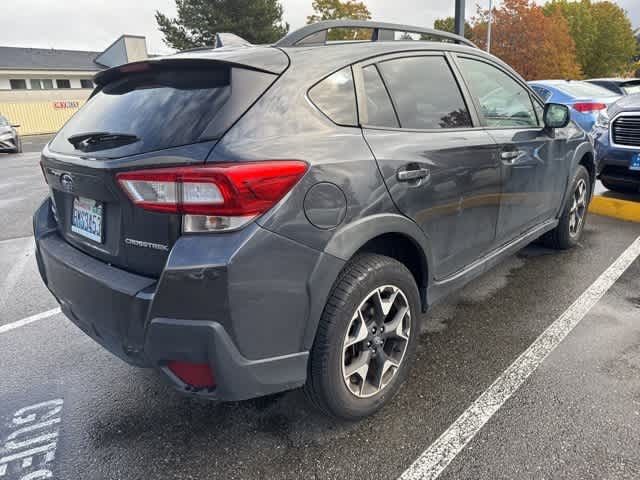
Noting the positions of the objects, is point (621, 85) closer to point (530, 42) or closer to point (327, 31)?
point (327, 31)

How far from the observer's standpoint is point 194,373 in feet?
5.82

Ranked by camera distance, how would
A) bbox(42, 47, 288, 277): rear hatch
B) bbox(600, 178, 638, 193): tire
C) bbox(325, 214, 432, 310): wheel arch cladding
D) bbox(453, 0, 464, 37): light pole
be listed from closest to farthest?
1. bbox(42, 47, 288, 277): rear hatch
2. bbox(325, 214, 432, 310): wheel arch cladding
3. bbox(600, 178, 638, 193): tire
4. bbox(453, 0, 464, 37): light pole

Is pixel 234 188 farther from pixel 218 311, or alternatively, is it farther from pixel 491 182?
pixel 491 182

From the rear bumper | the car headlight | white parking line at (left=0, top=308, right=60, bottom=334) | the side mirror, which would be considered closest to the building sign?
white parking line at (left=0, top=308, right=60, bottom=334)

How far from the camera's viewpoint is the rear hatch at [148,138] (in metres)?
1.79

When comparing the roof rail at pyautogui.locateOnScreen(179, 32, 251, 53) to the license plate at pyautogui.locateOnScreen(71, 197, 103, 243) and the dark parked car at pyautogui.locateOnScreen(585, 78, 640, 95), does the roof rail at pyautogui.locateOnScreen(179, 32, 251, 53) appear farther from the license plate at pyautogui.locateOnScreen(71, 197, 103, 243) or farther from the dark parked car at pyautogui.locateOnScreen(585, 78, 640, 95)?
the dark parked car at pyautogui.locateOnScreen(585, 78, 640, 95)

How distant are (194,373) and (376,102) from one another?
4.81ft

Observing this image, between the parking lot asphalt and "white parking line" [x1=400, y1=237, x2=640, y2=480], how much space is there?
0.11ft

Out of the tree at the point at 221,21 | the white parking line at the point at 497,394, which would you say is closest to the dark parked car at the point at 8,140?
the tree at the point at 221,21

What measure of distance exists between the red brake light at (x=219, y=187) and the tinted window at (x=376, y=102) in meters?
0.63

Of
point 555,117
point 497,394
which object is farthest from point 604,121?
point 497,394

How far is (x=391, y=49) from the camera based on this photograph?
249cm

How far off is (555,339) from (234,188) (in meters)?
2.31

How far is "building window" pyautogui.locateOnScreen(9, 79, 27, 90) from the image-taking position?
137ft
